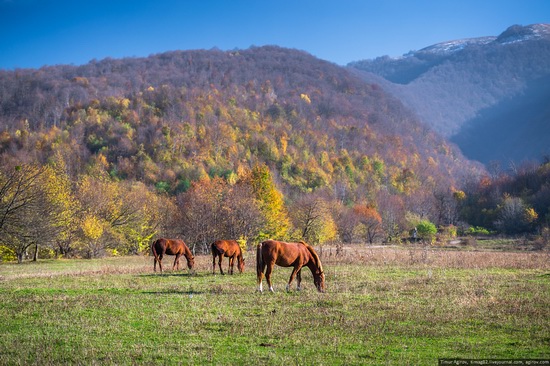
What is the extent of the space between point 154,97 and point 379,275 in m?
148

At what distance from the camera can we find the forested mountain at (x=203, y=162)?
51750 millimetres

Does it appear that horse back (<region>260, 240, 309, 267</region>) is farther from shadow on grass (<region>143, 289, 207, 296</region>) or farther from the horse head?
shadow on grass (<region>143, 289, 207, 296</region>)

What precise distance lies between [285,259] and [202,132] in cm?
12174

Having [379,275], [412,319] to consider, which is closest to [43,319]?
[412,319]

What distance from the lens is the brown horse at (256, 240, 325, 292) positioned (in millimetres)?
17188

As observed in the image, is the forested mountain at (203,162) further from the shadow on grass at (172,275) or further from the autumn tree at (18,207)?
the shadow on grass at (172,275)

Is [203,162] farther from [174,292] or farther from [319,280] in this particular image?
[319,280]

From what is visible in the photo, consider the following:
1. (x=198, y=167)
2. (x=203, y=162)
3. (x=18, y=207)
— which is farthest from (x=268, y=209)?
(x=203, y=162)

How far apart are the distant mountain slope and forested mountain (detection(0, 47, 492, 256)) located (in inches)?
20.8

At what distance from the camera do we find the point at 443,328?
11.2 m

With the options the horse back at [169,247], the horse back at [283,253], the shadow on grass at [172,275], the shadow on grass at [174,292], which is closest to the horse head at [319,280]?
the horse back at [283,253]

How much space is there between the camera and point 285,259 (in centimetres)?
1750

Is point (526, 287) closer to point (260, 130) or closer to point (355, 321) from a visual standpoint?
point (355, 321)

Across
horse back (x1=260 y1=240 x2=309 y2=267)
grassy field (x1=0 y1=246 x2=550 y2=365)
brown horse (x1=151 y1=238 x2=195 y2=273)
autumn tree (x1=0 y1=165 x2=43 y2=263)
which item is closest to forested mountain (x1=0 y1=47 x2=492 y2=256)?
autumn tree (x1=0 y1=165 x2=43 y2=263)
